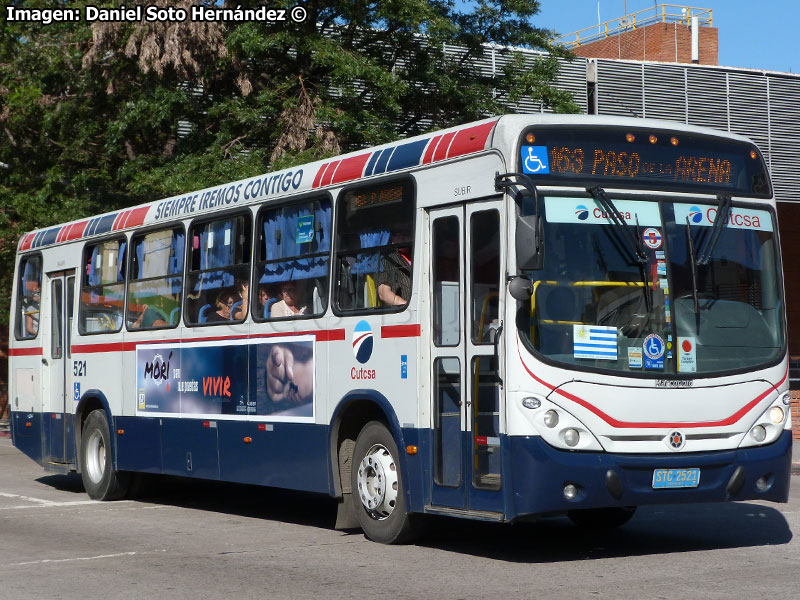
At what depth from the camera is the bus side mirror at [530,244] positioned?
872cm

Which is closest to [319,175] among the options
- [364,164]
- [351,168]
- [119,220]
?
[351,168]

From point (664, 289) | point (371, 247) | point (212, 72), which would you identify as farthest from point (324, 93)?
point (664, 289)

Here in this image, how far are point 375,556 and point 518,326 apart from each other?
2.26 meters

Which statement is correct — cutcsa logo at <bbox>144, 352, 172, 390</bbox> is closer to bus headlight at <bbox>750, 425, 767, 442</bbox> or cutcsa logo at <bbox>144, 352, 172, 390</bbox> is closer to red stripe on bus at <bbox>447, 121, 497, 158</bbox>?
red stripe on bus at <bbox>447, 121, 497, 158</bbox>

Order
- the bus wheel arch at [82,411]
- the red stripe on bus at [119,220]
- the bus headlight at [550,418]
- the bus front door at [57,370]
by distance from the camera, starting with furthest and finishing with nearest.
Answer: the bus front door at [57,370], the bus wheel arch at [82,411], the red stripe on bus at [119,220], the bus headlight at [550,418]

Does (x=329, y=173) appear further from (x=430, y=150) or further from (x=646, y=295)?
(x=646, y=295)

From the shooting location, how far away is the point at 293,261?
11797 millimetres

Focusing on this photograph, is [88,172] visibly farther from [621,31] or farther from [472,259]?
[621,31]

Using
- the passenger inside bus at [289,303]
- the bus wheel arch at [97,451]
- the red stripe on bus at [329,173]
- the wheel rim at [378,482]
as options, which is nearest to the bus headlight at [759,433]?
the wheel rim at [378,482]

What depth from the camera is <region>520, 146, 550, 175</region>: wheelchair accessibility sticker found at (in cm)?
918

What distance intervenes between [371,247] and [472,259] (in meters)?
1.45

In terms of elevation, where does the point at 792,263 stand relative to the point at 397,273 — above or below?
above

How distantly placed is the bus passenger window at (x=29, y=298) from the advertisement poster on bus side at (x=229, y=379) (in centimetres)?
334

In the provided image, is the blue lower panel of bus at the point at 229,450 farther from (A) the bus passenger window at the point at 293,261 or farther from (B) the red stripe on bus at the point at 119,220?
(B) the red stripe on bus at the point at 119,220
